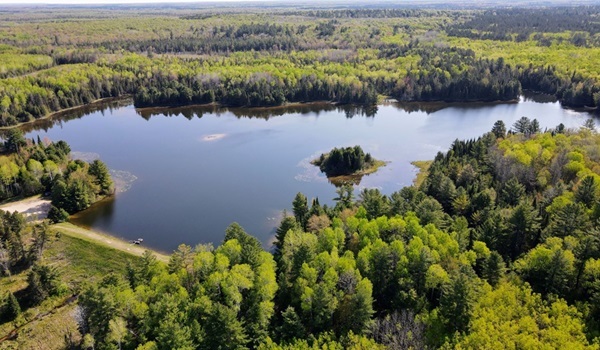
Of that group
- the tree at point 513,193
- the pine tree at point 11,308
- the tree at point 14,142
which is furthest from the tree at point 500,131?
the tree at point 14,142

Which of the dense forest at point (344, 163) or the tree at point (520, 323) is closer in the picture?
the tree at point (520, 323)

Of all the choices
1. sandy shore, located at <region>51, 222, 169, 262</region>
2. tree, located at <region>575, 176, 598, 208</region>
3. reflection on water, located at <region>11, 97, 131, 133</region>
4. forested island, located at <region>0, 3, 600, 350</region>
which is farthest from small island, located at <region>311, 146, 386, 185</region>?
reflection on water, located at <region>11, 97, 131, 133</region>

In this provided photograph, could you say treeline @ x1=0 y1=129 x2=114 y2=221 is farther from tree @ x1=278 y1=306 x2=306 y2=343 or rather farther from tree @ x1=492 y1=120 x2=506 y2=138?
tree @ x1=492 y1=120 x2=506 y2=138

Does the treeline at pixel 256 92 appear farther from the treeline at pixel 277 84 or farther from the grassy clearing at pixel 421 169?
the grassy clearing at pixel 421 169

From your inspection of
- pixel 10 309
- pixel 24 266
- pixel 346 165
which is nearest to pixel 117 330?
pixel 10 309

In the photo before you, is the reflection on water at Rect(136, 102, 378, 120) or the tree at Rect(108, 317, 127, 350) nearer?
the tree at Rect(108, 317, 127, 350)

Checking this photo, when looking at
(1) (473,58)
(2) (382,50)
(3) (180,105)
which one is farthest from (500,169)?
(2) (382,50)

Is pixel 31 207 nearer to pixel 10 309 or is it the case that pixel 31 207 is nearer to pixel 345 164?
pixel 10 309
